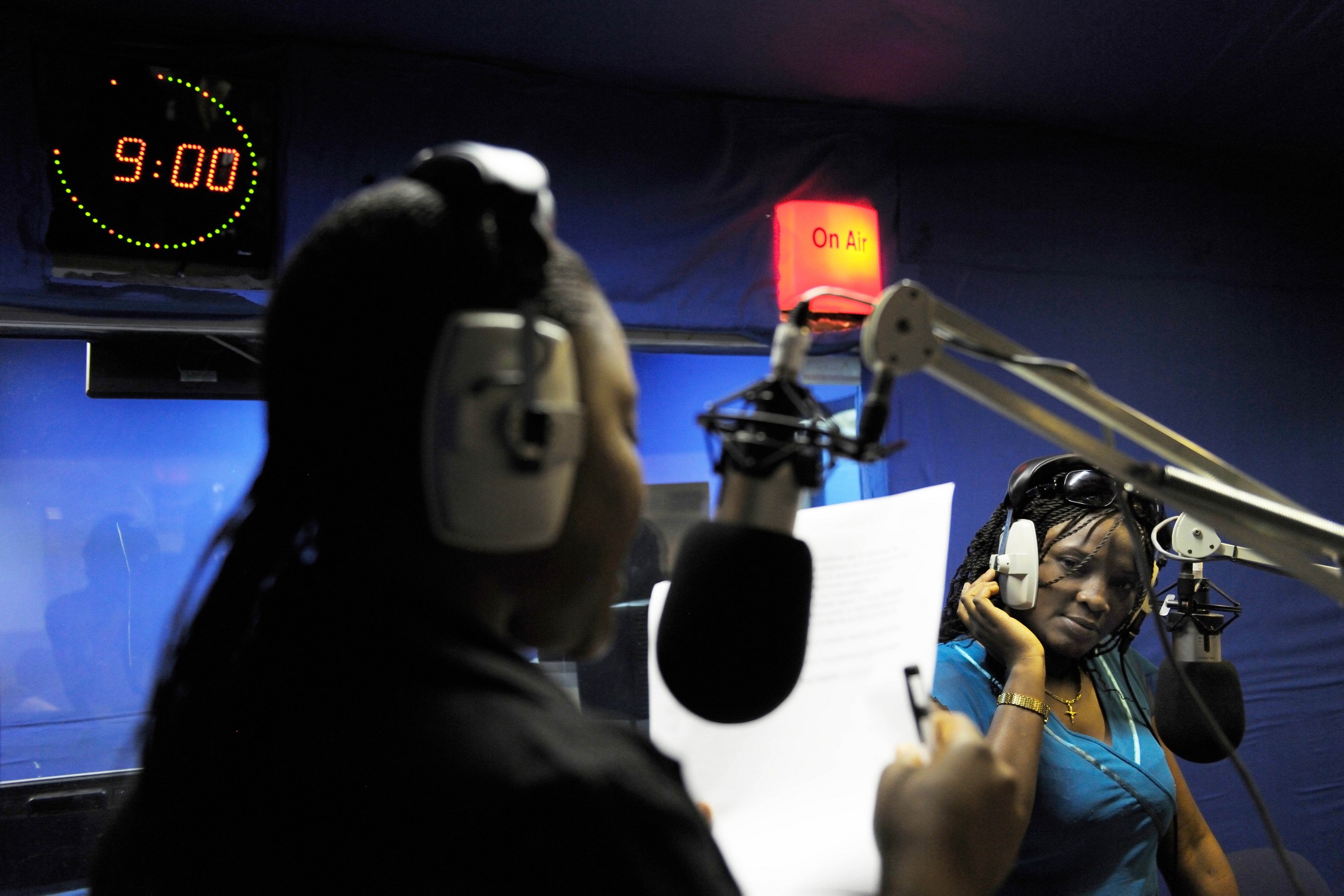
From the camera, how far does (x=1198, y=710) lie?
1055 millimetres

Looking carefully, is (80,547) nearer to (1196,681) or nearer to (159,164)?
(159,164)

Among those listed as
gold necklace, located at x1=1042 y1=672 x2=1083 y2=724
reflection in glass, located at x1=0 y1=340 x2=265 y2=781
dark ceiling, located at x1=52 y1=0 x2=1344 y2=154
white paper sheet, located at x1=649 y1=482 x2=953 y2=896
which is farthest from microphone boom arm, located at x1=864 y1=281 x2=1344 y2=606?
reflection in glass, located at x1=0 y1=340 x2=265 y2=781

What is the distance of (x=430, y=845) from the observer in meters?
0.41

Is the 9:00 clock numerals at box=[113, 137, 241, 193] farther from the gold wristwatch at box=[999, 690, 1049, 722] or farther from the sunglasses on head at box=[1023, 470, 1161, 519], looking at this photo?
the gold wristwatch at box=[999, 690, 1049, 722]

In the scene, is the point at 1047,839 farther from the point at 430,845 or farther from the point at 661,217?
the point at 661,217

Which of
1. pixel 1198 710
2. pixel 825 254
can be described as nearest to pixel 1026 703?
pixel 1198 710

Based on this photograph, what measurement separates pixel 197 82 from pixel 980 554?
2.14 m

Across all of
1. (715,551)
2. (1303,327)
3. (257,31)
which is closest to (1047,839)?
(715,551)

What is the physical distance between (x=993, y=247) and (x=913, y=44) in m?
0.81

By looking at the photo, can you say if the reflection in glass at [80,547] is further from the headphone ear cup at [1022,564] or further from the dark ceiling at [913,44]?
the headphone ear cup at [1022,564]

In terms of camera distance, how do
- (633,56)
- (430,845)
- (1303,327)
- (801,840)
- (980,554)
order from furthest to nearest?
1. (1303,327)
2. (633,56)
3. (980,554)
4. (801,840)
5. (430,845)

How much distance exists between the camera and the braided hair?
66.2 inches

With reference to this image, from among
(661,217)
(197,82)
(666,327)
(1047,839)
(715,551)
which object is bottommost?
(1047,839)

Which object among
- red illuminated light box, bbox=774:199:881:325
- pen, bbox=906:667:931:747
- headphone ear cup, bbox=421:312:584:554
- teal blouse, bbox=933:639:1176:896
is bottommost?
teal blouse, bbox=933:639:1176:896
